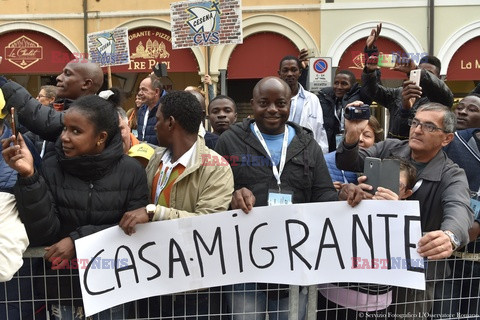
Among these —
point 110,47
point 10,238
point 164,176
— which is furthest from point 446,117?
point 110,47

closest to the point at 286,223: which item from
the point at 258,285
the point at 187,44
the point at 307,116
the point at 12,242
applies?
the point at 258,285

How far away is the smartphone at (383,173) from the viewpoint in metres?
2.41

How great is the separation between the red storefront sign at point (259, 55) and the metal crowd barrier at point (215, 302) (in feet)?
35.8

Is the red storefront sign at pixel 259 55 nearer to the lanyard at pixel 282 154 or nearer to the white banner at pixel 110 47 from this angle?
the white banner at pixel 110 47

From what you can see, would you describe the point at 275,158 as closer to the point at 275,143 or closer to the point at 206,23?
the point at 275,143

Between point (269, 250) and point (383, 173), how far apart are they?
0.63m

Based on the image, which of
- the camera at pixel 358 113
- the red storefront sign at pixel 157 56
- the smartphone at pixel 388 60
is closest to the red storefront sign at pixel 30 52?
the red storefront sign at pixel 157 56

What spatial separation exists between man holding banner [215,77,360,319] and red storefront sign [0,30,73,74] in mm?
11784

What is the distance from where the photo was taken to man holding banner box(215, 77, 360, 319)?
9.38ft

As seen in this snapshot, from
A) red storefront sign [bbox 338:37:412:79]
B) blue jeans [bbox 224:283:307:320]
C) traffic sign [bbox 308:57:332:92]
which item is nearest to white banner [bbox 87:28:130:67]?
traffic sign [bbox 308:57:332:92]

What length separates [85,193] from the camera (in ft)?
8.00

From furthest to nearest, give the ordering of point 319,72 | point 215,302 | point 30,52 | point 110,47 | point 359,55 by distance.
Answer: point 30,52, point 359,55, point 110,47, point 319,72, point 215,302

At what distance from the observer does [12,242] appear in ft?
7.43

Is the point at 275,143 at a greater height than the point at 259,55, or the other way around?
the point at 259,55
